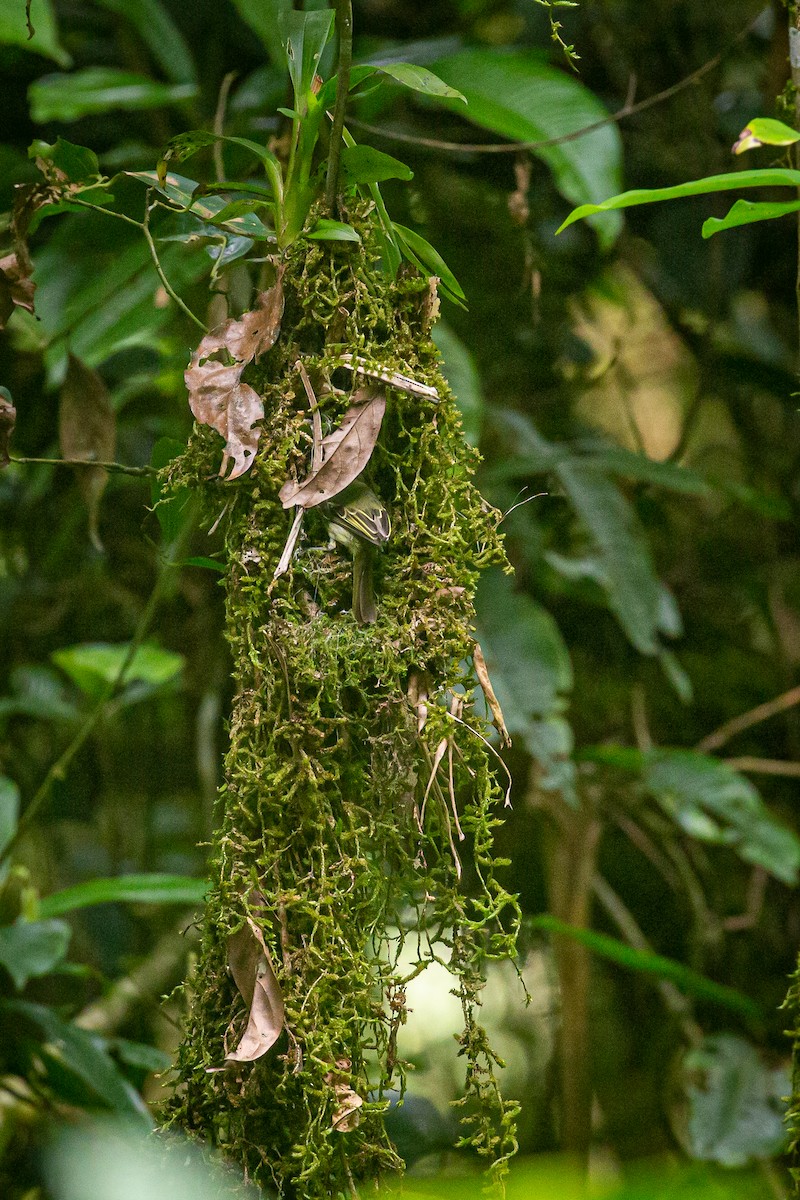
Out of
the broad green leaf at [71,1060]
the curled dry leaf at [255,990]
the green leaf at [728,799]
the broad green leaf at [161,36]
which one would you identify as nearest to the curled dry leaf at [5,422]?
the curled dry leaf at [255,990]

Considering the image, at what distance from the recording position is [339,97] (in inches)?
21.8

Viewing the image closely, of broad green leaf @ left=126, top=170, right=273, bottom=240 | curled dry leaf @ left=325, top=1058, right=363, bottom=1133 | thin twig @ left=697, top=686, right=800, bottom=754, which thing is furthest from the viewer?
thin twig @ left=697, top=686, right=800, bottom=754

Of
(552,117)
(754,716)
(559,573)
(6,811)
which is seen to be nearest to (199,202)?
(552,117)

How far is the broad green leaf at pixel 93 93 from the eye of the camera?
1.31 metres

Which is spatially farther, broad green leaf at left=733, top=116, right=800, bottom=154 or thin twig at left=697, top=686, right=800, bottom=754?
thin twig at left=697, top=686, right=800, bottom=754

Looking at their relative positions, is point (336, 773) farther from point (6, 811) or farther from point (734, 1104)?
point (734, 1104)

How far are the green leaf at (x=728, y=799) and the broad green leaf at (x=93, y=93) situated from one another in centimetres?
114

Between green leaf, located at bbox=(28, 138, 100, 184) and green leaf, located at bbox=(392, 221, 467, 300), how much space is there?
228mm

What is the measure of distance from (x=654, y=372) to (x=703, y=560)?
18.0 inches

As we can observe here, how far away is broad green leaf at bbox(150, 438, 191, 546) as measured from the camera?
2.12ft

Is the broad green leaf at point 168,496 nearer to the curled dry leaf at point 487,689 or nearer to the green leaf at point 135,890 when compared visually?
the curled dry leaf at point 487,689

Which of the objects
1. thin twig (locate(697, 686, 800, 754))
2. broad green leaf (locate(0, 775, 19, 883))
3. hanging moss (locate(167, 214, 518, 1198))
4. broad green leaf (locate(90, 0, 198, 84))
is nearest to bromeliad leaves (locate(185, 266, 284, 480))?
hanging moss (locate(167, 214, 518, 1198))

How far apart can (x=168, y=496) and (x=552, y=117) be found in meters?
0.79

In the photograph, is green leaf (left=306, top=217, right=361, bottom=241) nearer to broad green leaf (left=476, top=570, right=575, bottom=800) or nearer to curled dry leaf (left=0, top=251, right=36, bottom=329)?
curled dry leaf (left=0, top=251, right=36, bottom=329)
